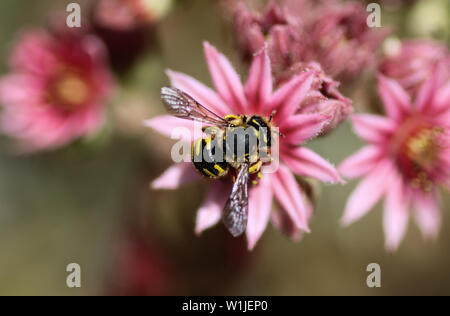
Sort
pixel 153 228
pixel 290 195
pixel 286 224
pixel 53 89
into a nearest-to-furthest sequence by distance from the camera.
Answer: pixel 290 195 → pixel 286 224 → pixel 53 89 → pixel 153 228

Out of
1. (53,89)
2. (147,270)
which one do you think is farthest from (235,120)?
(147,270)

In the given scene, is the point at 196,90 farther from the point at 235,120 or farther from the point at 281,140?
the point at 281,140

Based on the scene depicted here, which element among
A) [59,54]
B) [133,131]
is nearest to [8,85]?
[59,54]

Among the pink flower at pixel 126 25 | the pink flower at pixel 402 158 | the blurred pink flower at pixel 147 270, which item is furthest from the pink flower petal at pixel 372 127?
the blurred pink flower at pixel 147 270

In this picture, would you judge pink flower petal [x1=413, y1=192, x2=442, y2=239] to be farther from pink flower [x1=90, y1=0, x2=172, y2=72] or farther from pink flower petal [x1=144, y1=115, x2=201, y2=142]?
pink flower [x1=90, y1=0, x2=172, y2=72]

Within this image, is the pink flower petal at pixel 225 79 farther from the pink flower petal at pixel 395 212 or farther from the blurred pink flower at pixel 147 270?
the blurred pink flower at pixel 147 270
